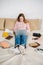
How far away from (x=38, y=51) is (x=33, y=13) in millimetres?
1795

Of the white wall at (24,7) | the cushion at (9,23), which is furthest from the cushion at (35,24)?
the cushion at (9,23)

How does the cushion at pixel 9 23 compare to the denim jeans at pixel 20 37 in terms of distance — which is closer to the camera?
the denim jeans at pixel 20 37

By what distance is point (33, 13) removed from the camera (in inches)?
138

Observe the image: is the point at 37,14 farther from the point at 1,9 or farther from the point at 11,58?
the point at 11,58

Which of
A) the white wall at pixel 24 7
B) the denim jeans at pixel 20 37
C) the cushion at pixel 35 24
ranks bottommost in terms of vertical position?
the denim jeans at pixel 20 37

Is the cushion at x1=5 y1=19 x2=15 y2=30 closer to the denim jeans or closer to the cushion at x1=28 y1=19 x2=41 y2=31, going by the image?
the cushion at x1=28 y1=19 x2=41 y2=31

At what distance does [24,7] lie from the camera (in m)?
3.51

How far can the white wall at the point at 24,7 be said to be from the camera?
11.4 feet

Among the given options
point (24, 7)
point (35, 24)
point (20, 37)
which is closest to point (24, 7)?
point (24, 7)

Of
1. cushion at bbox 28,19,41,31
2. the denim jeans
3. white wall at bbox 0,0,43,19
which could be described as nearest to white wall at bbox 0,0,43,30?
white wall at bbox 0,0,43,19

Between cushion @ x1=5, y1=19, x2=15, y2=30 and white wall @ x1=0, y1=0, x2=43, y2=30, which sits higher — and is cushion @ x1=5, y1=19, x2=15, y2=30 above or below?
below

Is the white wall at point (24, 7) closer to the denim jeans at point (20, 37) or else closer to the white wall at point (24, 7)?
the white wall at point (24, 7)

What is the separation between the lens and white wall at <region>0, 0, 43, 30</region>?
3475 millimetres

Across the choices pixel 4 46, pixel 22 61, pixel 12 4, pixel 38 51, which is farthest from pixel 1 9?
pixel 22 61
